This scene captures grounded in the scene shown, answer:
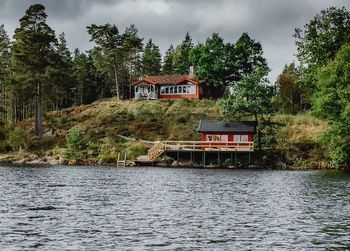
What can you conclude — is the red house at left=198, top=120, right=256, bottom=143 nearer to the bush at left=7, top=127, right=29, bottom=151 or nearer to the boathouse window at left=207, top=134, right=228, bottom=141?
the boathouse window at left=207, top=134, right=228, bottom=141

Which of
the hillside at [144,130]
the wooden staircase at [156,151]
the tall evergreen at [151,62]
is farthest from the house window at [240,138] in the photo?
the tall evergreen at [151,62]

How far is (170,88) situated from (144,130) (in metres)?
26.5

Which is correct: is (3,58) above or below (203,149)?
above

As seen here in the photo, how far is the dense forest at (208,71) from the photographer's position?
65375 millimetres

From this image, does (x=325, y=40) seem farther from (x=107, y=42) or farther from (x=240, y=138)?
(x=107, y=42)

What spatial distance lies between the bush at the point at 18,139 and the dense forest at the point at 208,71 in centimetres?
359

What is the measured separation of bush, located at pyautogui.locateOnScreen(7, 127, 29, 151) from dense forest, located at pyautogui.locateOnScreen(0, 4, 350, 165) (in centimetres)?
359

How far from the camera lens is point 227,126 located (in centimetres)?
7500

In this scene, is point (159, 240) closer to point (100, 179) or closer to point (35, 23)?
point (100, 179)

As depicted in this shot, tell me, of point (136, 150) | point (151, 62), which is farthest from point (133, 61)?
point (136, 150)

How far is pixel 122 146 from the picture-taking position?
7850 cm

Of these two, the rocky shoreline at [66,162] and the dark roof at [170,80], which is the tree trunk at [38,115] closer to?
the rocky shoreline at [66,162]

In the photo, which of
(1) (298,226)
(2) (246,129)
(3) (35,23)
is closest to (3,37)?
(3) (35,23)

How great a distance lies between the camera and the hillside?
7244 cm
